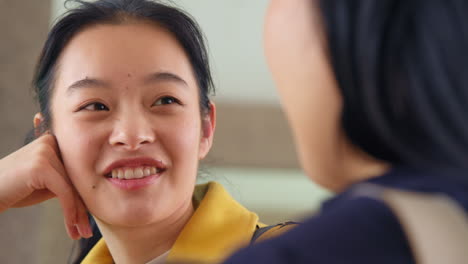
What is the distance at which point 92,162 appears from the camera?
121 centimetres

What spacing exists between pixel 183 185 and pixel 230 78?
145 cm

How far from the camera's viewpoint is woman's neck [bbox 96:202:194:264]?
4.11 ft

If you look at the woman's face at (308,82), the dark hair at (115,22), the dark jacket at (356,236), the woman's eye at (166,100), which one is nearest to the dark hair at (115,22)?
the dark hair at (115,22)

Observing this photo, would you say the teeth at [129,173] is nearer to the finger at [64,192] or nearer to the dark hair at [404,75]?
the finger at [64,192]

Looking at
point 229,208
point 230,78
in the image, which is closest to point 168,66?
point 229,208

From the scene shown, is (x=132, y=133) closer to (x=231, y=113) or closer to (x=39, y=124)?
(x=39, y=124)

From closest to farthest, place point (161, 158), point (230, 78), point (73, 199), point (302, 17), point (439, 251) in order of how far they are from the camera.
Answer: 1. point (439, 251)
2. point (302, 17)
3. point (161, 158)
4. point (73, 199)
5. point (230, 78)

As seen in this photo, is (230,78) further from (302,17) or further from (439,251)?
(439,251)

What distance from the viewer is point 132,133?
1174mm

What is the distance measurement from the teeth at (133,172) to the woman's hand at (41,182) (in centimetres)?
16

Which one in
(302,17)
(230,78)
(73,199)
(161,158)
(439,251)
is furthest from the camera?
(230,78)

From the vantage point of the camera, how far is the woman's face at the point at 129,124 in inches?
46.7

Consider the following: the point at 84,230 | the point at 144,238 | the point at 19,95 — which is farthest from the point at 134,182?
the point at 19,95

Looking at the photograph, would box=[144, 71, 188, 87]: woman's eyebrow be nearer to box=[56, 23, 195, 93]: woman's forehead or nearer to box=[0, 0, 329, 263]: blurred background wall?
box=[56, 23, 195, 93]: woman's forehead
